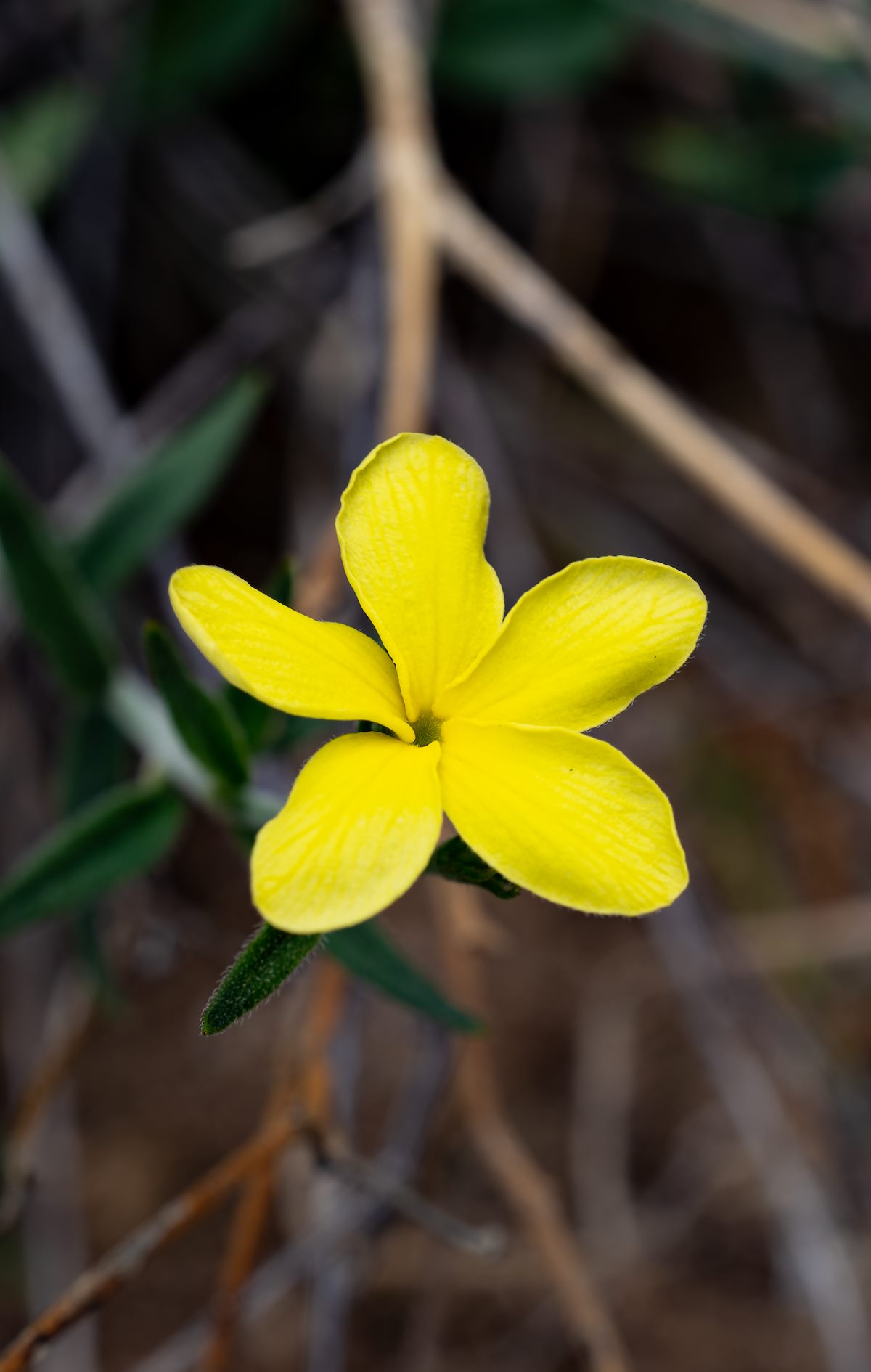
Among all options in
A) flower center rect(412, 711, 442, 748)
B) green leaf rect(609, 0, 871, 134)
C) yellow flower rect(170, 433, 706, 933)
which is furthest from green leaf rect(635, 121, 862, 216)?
flower center rect(412, 711, 442, 748)

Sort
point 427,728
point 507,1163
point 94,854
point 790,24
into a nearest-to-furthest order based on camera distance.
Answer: point 427,728, point 94,854, point 507,1163, point 790,24

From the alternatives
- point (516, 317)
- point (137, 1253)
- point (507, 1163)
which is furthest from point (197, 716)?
point (516, 317)

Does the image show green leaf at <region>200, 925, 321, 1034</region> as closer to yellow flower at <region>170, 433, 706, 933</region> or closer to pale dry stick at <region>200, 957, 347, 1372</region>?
yellow flower at <region>170, 433, 706, 933</region>

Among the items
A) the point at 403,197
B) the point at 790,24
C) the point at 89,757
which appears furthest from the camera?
the point at 790,24

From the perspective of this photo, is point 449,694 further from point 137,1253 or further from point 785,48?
point 785,48

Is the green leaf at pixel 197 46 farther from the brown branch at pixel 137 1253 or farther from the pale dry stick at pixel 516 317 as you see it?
the brown branch at pixel 137 1253

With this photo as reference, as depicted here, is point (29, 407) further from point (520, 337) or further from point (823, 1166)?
point (823, 1166)

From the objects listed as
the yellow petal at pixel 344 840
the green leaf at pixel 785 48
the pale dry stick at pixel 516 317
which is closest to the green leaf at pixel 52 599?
the pale dry stick at pixel 516 317
